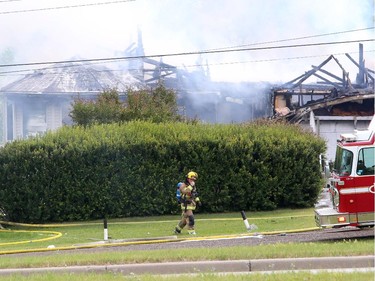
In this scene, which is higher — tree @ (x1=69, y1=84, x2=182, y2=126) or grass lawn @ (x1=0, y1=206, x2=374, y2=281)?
tree @ (x1=69, y1=84, x2=182, y2=126)

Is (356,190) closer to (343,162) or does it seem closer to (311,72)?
(343,162)

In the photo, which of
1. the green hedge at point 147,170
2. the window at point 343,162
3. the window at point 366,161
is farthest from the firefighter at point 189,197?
the green hedge at point 147,170

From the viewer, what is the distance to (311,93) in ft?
115

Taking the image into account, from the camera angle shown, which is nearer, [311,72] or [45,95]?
[311,72]

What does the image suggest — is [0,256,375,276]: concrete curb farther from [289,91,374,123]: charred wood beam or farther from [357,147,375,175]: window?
[289,91,374,123]: charred wood beam

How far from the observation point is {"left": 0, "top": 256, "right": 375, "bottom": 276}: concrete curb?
33.6ft

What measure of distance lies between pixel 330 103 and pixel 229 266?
77.0 ft

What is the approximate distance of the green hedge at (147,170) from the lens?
2355 centimetres

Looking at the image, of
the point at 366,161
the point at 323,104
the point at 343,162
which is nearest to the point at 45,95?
the point at 323,104

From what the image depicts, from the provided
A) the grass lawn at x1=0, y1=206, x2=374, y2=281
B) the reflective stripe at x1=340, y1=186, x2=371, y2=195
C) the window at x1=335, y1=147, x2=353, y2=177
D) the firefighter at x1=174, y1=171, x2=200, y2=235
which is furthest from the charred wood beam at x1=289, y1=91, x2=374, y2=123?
the reflective stripe at x1=340, y1=186, x2=371, y2=195

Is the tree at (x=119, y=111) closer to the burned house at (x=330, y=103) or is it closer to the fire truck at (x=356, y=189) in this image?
the burned house at (x=330, y=103)

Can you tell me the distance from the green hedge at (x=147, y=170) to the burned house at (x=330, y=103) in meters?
6.93

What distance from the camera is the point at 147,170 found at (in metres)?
23.9

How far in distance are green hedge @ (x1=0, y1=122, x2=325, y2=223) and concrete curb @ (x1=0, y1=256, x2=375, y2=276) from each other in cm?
1288
